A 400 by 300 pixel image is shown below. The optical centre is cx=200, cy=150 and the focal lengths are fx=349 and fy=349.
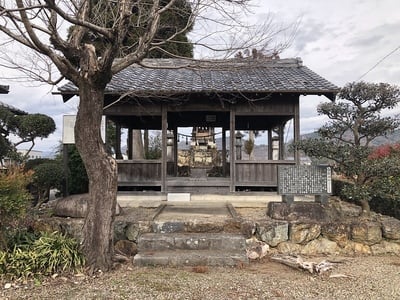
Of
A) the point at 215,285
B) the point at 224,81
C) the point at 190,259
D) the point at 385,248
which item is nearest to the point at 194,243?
the point at 190,259

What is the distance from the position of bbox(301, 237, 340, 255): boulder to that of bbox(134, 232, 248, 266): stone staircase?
137cm

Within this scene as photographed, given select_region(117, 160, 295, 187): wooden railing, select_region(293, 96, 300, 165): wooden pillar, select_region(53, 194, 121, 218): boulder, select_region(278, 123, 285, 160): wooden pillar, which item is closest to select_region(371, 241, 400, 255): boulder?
select_region(293, 96, 300, 165): wooden pillar

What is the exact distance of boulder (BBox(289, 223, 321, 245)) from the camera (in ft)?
20.4

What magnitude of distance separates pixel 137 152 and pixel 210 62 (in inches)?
476

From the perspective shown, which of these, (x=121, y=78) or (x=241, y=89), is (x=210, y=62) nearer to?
(x=241, y=89)

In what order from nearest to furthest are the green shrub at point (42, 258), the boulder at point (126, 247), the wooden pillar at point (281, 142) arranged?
the green shrub at point (42, 258), the boulder at point (126, 247), the wooden pillar at point (281, 142)

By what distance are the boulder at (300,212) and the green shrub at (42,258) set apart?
3574 millimetres

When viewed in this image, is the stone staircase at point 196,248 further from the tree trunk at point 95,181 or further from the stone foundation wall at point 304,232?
the tree trunk at point 95,181

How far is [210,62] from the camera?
233 inches

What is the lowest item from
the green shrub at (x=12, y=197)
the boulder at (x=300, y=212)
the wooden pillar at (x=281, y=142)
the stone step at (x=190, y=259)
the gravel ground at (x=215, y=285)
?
the gravel ground at (x=215, y=285)

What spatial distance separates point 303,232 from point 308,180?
1.24 meters

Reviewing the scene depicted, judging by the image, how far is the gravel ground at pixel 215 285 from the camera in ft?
13.4

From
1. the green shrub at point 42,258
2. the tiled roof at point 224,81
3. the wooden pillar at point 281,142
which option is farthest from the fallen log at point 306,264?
the wooden pillar at point 281,142

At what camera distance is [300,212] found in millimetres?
6477
